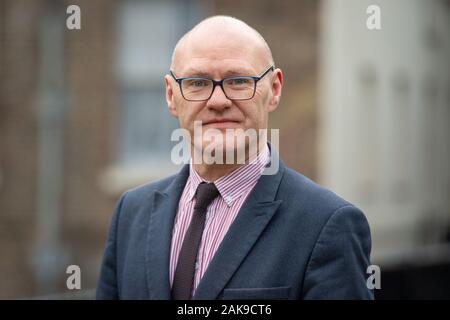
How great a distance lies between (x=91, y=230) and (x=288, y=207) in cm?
871

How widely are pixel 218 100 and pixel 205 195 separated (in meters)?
0.36

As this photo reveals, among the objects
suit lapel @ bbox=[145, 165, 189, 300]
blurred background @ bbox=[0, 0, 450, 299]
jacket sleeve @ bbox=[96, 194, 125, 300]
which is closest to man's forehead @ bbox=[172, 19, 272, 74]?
suit lapel @ bbox=[145, 165, 189, 300]

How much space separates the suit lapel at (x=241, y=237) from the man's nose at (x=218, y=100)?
0.34 m

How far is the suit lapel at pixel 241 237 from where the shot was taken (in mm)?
2643

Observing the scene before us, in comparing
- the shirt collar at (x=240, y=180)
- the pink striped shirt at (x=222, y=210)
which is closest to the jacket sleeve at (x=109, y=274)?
the pink striped shirt at (x=222, y=210)

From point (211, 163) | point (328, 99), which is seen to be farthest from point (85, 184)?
point (211, 163)

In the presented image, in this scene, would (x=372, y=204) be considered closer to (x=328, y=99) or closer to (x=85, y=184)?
(x=328, y=99)

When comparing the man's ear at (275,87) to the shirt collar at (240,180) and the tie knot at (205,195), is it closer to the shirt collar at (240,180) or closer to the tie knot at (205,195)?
the shirt collar at (240,180)

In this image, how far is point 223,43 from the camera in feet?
8.45

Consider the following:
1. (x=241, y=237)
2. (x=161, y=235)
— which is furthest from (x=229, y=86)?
(x=161, y=235)

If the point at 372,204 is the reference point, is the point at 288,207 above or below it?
above

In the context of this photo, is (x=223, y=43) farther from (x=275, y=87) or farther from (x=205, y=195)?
(x=205, y=195)
